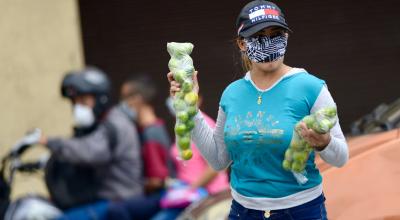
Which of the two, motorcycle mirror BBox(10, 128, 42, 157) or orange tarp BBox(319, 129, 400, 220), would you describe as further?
motorcycle mirror BBox(10, 128, 42, 157)

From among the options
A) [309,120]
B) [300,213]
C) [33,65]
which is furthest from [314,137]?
[33,65]

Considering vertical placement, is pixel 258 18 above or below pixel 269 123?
above

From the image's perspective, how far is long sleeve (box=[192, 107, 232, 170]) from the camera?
350 centimetres

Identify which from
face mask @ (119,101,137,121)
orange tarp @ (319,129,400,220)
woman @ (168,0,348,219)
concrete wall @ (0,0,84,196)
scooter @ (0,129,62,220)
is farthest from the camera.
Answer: concrete wall @ (0,0,84,196)

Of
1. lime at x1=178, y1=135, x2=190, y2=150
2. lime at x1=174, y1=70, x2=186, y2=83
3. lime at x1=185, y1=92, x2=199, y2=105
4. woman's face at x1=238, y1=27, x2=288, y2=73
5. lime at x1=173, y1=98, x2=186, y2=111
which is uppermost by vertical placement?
woman's face at x1=238, y1=27, x2=288, y2=73

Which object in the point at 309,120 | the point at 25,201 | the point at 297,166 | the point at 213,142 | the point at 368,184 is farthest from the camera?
the point at 25,201

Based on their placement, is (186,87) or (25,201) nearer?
(186,87)

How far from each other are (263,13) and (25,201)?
10.8 ft

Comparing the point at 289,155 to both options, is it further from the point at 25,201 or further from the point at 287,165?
the point at 25,201

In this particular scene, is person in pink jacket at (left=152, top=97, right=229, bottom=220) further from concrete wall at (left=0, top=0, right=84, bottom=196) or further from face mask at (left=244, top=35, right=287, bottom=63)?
concrete wall at (left=0, top=0, right=84, bottom=196)

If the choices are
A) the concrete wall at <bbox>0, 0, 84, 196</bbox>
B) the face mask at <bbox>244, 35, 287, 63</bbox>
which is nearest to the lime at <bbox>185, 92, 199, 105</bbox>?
the face mask at <bbox>244, 35, 287, 63</bbox>

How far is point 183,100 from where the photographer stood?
11.1 feet

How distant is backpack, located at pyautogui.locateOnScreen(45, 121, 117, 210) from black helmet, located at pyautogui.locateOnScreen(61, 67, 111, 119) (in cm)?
Answer: 31

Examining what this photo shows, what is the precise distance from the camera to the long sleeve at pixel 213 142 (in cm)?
350
